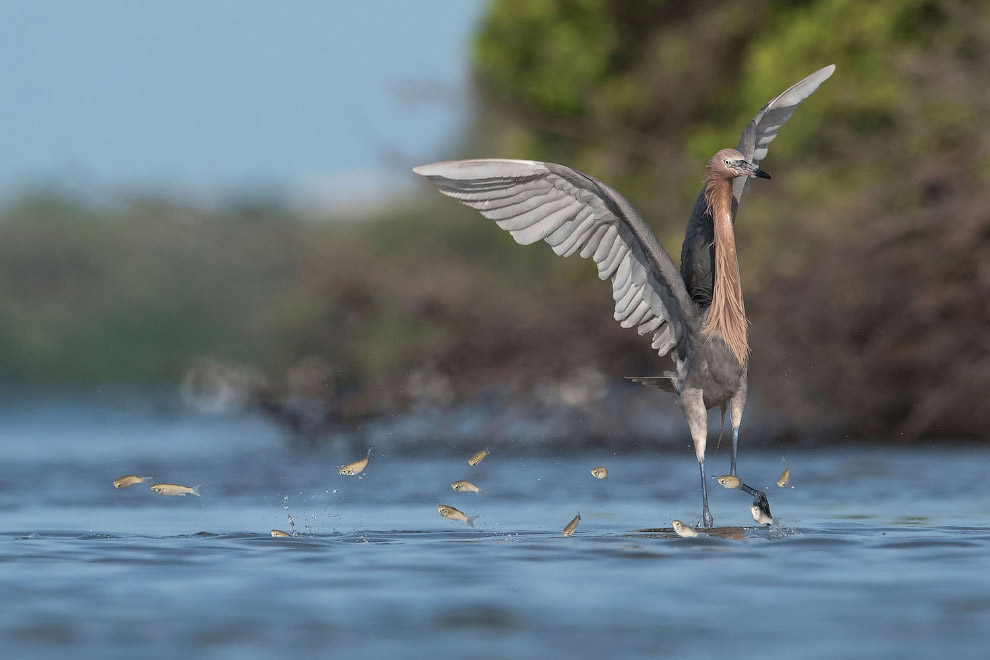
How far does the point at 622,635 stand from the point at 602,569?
5.69 ft

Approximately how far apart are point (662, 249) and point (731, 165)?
62 centimetres

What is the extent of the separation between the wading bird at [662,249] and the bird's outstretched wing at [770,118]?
0.13ft

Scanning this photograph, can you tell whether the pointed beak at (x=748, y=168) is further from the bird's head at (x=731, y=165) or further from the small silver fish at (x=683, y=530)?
the small silver fish at (x=683, y=530)

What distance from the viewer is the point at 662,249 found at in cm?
897

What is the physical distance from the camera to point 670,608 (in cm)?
593

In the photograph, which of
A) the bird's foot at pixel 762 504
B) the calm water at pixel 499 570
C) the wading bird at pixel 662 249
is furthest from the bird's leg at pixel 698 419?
the calm water at pixel 499 570

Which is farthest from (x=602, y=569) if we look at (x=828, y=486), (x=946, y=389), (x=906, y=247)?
(x=906, y=247)

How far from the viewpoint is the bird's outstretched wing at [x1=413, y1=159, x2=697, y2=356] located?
8.79 metres

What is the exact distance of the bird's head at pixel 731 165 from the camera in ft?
29.2

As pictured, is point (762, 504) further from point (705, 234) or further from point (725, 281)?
point (705, 234)

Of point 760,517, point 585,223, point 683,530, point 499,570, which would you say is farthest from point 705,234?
point 499,570

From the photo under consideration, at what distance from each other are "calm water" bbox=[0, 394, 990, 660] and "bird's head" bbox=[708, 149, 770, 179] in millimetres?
2030

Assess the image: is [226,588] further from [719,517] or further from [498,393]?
[498,393]

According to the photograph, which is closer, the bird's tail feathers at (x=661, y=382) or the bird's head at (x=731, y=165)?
the bird's head at (x=731, y=165)
